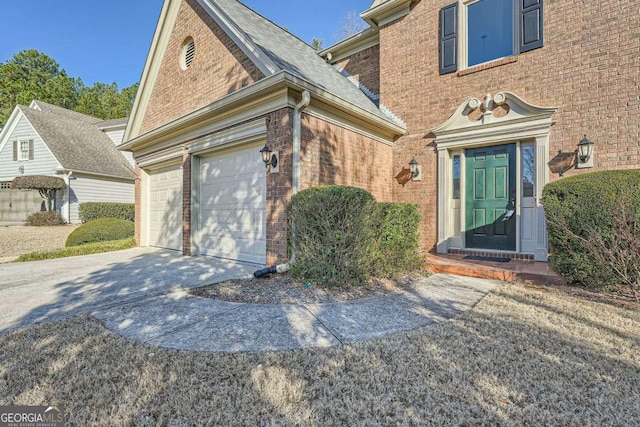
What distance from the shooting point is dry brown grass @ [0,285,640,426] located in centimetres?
181

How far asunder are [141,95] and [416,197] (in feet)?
27.4

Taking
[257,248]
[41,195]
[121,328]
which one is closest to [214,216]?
[257,248]

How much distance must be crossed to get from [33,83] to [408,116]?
39990 millimetres

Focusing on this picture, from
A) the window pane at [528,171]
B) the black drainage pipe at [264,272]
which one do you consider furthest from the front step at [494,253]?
the black drainage pipe at [264,272]

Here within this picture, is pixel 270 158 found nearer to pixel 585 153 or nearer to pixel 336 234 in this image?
pixel 336 234

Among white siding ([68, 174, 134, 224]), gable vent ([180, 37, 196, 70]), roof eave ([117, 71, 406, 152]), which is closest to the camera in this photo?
roof eave ([117, 71, 406, 152])

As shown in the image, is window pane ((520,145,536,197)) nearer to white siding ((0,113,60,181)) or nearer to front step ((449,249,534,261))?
front step ((449,249,534,261))

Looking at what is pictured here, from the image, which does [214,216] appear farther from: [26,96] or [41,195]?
[26,96]

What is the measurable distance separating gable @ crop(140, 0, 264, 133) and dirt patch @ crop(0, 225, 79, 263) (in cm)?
519

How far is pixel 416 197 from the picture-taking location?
741cm

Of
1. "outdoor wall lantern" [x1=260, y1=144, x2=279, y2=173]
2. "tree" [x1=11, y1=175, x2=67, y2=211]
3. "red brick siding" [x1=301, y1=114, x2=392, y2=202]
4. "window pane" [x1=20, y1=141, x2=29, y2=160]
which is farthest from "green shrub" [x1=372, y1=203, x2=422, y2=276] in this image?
"window pane" [x1=20, y1=141, x2=29, y2=160]

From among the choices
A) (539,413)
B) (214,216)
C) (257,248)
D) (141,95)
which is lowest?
(539,413)

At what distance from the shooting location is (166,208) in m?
8.61

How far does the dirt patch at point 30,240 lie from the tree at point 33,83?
21.7 meters
